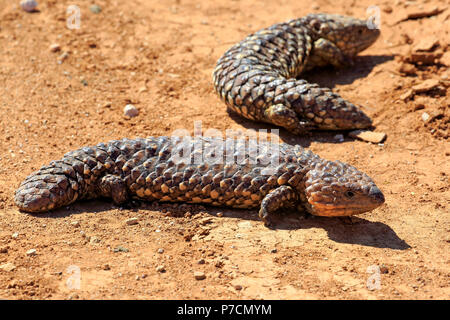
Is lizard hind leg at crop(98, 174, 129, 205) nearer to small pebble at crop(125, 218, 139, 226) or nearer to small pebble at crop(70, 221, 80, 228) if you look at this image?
small pebble at crop(125, 218, 139, 226)


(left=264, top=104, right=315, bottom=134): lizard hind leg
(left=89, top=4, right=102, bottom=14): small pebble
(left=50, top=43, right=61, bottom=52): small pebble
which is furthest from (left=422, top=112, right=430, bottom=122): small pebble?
(left=89, top=4, right=102, bottom=14): small pebble

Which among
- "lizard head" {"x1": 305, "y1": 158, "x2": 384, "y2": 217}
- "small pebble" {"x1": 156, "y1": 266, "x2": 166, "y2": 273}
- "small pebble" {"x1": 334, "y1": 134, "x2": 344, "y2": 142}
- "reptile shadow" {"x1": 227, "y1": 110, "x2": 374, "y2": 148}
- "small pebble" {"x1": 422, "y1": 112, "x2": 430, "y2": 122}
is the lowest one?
"reptile shadow" {"x1": 227, "y1": 110, "x2": 374, "y2": 148}

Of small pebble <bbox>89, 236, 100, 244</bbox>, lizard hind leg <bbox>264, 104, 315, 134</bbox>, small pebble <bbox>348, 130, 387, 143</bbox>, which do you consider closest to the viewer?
small pebble <bbox>89, 236, 100, 244</bbox>

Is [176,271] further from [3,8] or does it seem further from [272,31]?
[3,8]

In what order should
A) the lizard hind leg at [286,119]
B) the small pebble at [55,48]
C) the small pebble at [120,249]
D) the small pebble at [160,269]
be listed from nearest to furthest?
the small pebble at [160,269]
the small pebble at [120,249]
the lizard hind leg at [286,119]
the small pebble at [55,48]

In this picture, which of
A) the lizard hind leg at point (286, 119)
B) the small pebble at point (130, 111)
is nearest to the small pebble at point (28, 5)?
the small pebble at point (130, 111)

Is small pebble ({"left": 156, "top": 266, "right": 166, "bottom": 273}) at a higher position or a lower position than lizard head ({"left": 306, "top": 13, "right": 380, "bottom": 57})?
lower

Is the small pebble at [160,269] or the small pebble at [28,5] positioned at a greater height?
the small pebble at [28,5]

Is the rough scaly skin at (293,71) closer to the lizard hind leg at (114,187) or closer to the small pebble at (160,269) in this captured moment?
the lizard hind leg at (114,187)
